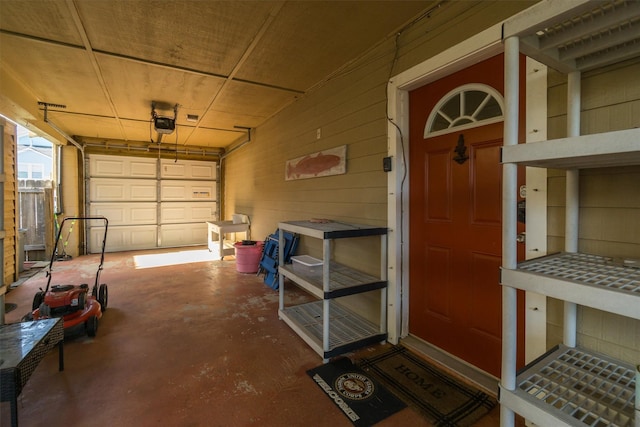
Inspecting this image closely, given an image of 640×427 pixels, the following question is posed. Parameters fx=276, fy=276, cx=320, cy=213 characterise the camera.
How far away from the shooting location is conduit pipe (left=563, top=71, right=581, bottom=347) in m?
1.32

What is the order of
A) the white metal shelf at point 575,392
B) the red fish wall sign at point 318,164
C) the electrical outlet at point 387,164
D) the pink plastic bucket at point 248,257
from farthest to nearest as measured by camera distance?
the pink plastic bucket at point 248,257 → the red fish wall sign at point 318,164 → the electrical outlet at point 387,164 → the white metal shelf at point 575,392

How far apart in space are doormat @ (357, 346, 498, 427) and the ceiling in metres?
2.66

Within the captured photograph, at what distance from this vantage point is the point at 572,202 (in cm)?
136

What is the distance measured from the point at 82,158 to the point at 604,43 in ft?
28.1

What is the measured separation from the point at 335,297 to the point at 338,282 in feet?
0.87

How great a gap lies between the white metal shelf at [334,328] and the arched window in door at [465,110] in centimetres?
177

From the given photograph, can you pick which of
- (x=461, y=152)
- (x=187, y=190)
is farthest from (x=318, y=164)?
(x=187, y=190)

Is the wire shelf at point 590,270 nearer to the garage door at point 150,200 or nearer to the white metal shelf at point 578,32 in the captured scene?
the white metal shelf at point 578,32

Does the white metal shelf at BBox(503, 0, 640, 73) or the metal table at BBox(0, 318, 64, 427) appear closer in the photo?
the white metal shelf at BBox(503, 0, 640, 73)

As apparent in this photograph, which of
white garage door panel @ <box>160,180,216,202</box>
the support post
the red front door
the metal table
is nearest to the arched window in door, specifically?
the red front door

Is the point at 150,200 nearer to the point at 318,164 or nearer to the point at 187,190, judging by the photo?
the point at 187,190

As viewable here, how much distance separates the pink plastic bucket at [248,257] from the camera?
4729 millimetres

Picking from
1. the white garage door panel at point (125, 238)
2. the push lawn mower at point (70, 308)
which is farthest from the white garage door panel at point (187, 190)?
the push lawn mower at point (70, 308)

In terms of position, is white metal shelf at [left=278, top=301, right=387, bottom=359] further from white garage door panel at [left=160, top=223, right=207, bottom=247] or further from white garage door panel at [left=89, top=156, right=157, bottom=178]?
white garage door panel at [left=89, top=156, right=157, bottom=178]
